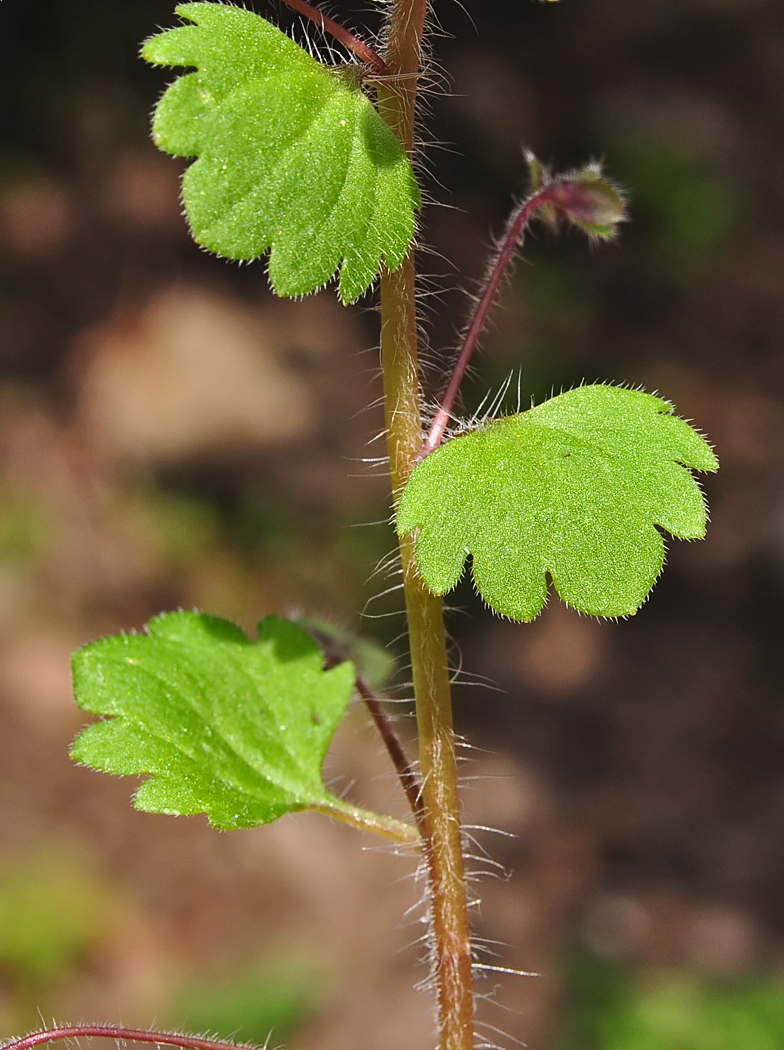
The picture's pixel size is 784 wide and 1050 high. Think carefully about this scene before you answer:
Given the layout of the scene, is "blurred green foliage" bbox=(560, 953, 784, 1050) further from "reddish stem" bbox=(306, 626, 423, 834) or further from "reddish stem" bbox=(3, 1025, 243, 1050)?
"reddish stem" bbox=(3, 1025, 243, 1050)

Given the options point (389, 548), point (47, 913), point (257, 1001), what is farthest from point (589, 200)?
point (389, 548)

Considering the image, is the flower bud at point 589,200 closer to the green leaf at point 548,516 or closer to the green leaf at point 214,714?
the green leaf at point 548,516

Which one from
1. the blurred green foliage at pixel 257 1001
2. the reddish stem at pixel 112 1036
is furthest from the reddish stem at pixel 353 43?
the blurred green foliage at pixel 257 1001

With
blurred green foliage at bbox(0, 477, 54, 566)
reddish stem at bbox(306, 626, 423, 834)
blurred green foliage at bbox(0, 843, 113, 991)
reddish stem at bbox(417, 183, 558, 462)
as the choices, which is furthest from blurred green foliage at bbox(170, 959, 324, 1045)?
reddish stem at bbox(417, 183, 558, 462)

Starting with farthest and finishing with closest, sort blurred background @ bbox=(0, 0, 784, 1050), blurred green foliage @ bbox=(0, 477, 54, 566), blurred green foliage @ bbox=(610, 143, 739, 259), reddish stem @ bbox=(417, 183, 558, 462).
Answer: blurred green foliage @ bbox=(610, 143, 739, 259), blurred green foliage @ bbox=(0, 477, 54, 566), blurred background @ bbox=(0, 0, 784, 1050), reddish stem @ bbox=(417, 183, 558, 462)

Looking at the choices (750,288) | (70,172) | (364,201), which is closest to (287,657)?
(364,201)
